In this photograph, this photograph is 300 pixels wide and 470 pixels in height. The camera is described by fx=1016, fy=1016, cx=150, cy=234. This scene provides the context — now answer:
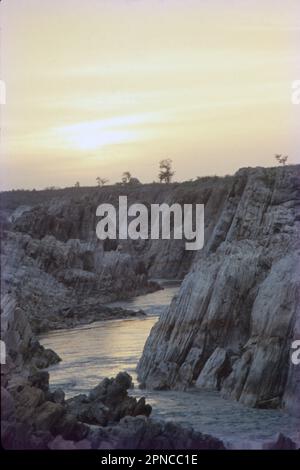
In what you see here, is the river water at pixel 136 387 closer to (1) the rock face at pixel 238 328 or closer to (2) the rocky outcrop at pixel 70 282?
(1) the rock face at pixel 238 328

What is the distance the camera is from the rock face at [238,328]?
2059 cm

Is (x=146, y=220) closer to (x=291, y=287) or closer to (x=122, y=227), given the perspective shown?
(x=122, y=227)

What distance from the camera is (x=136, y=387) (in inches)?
931

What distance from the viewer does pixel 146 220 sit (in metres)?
81.1

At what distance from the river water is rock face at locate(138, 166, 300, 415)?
0.50 metres

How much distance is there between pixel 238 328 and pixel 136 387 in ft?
8.99

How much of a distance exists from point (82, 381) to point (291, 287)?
Result: 20.9ft

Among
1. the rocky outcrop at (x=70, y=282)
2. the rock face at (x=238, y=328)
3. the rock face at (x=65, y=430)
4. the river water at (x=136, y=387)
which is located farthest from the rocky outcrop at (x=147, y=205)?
the rock face at (x=65, y=430)

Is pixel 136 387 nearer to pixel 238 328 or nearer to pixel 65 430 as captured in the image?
pixel 238 328
